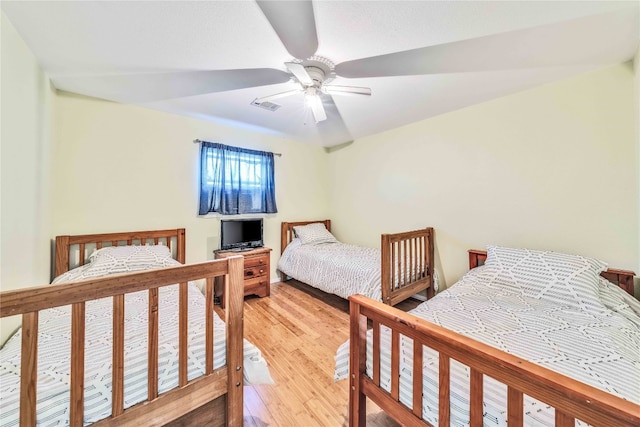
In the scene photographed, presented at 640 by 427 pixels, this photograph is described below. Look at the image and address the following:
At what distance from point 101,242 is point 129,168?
2.65ft

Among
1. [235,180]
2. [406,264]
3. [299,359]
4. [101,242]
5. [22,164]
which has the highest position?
[235,180]

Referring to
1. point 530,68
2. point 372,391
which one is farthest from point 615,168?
point 372,391

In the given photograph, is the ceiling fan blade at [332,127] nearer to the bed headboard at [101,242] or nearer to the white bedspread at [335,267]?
the white bedspread at [335,267]

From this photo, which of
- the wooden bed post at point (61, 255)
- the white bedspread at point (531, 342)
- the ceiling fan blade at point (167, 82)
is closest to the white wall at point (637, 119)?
the white bedspread at point (531, 342)

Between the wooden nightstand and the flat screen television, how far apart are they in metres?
0.15

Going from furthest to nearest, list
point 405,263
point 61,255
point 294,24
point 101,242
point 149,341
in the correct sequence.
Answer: point 405,263, point 101,242, point 61,255, point 294,24, point 149,341

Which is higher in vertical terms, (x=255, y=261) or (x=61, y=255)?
(x=61, y=255)

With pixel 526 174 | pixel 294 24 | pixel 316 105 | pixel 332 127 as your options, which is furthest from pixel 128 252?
pixel 526 174

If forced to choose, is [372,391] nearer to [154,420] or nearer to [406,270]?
[154,420]

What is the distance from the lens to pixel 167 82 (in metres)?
2.03

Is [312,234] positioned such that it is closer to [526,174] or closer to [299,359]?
[299,359]

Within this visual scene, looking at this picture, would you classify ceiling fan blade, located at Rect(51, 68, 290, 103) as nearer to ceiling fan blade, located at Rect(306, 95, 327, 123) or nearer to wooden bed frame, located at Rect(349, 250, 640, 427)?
ceiling fan blade, located at Rect(306, 95, 327, 123)

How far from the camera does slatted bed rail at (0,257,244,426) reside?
0.80m

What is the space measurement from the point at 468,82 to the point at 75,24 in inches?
108
